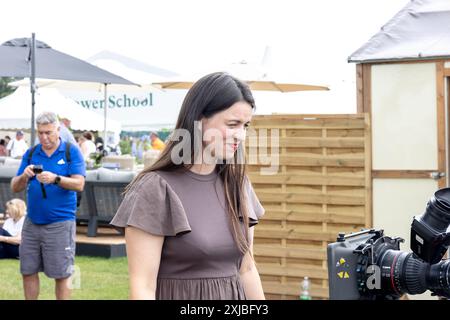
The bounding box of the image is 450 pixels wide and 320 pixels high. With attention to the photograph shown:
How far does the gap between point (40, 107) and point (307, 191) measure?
39.2 ft

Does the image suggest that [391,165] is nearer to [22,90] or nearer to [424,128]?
[424,128]

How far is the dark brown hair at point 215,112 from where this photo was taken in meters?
3.03

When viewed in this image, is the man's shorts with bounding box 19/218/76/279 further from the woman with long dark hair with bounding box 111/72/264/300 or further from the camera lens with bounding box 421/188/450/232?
the camera lens with bounding box 421/188/450/232

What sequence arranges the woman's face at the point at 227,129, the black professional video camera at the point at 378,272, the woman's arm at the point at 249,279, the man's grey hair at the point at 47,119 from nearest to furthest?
the black professional video camera at the point at 378,272
the woman's face at the point at 227,129
the woman's arm at the point at 249,279
the man's grey hair at the point at 47,119

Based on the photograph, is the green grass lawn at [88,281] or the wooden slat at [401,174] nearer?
the wooden slat at [401,174]

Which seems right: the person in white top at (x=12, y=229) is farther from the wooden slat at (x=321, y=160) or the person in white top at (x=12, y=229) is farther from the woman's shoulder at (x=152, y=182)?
the woman's shoulder at (x=152, y=182)

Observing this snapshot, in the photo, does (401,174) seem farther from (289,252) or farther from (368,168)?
(289,252)

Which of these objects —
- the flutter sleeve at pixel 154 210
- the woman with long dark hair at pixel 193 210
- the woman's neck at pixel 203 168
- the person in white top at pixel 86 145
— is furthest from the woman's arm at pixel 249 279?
the person in white top at pixel 86 145

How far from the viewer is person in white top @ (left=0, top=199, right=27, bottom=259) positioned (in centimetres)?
1048

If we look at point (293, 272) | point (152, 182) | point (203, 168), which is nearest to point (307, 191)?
point (293, 272)

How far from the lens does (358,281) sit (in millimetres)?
3031

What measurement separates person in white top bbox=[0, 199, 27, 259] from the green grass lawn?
130mm
